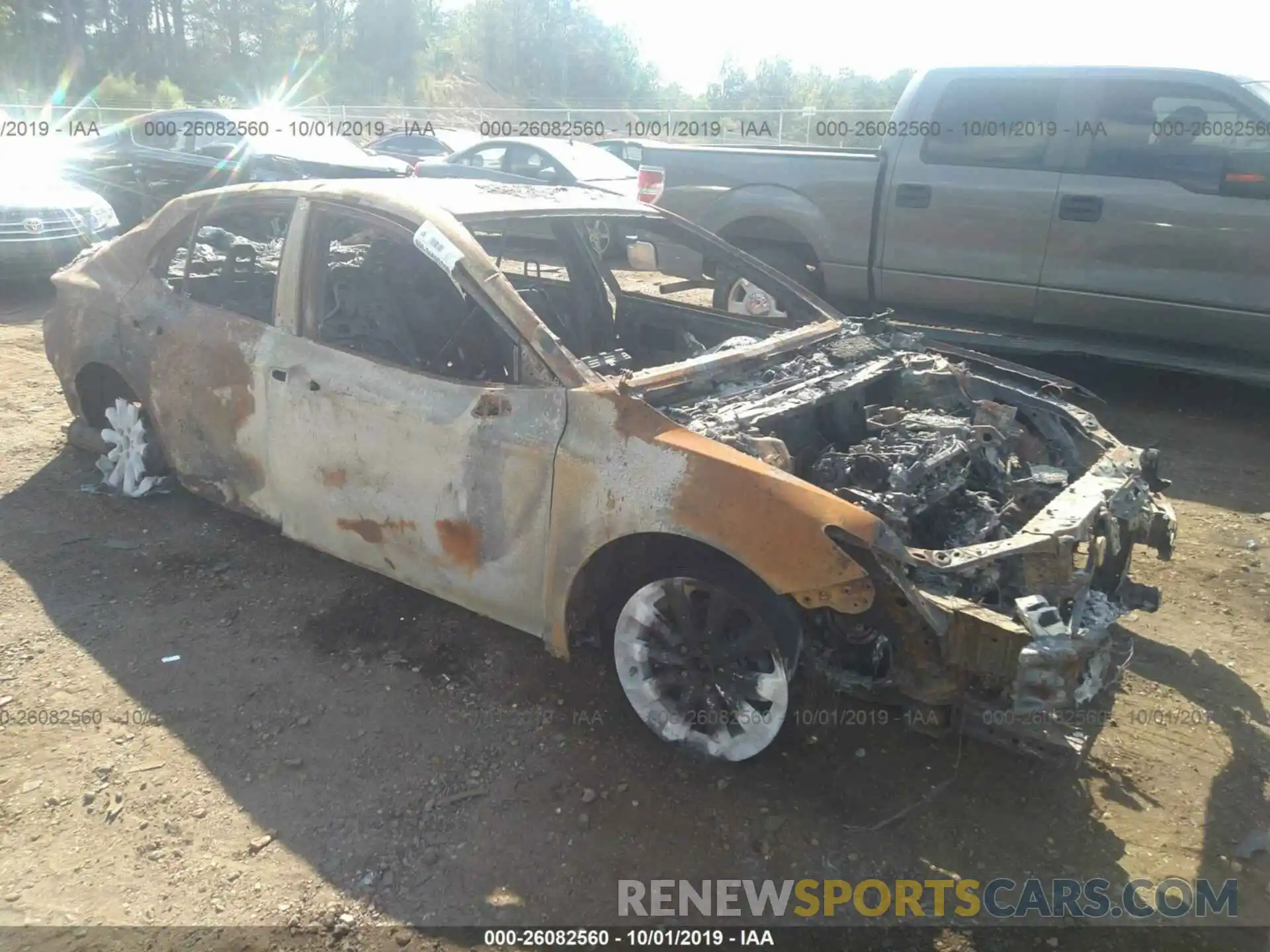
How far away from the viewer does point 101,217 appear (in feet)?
28.8

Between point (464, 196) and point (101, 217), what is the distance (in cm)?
701

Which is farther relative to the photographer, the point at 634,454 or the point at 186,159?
the point at 186,159

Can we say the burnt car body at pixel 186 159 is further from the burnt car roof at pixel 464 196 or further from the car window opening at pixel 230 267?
the burnt car roof at pixel 464 196

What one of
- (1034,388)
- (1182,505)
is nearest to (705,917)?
(1034,388)

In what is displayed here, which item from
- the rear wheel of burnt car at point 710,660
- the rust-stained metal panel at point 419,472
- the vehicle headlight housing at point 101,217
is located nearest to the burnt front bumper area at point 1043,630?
the rear wheel of burnt car at point 710,660

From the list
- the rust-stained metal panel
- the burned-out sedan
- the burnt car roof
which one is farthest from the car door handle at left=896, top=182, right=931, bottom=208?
the rust-stained metal panel

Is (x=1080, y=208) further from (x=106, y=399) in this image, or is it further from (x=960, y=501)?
(x=106, y=399)

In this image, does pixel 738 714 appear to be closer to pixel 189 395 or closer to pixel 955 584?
pixel 955 584

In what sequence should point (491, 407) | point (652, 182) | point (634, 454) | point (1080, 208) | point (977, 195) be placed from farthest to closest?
point (652, 182) → point (977, 195) → point (1080, 208) → point (491, 407) → point (634, 454)

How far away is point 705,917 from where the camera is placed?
2.39 meters

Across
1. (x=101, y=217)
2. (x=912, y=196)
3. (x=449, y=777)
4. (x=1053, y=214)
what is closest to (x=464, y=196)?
(x=449, y=777)

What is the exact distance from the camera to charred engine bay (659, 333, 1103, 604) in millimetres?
2799

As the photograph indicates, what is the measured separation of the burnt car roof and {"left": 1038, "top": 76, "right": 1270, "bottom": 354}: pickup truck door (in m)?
3.34

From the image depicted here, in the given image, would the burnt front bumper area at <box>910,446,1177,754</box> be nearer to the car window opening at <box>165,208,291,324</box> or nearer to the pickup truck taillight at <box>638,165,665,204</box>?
the car window opening at <box>165,208,291,324</box>
